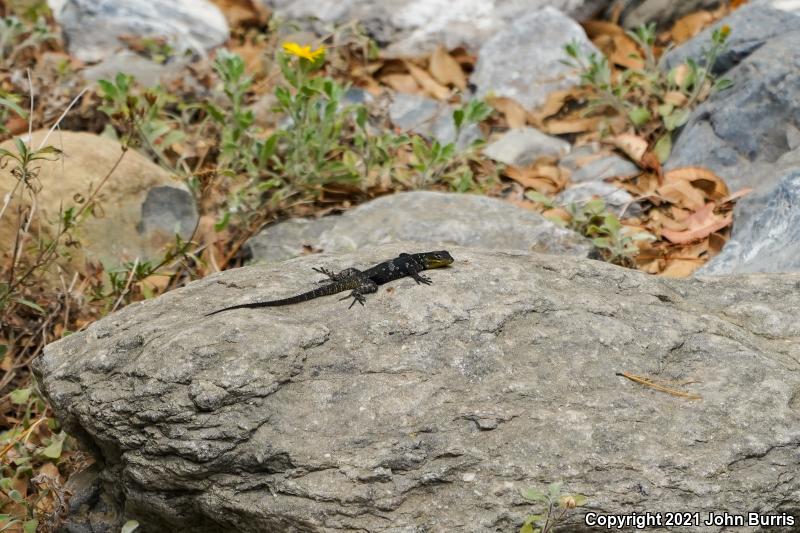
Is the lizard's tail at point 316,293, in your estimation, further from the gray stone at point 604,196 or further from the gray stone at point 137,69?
Result: the gray stone at point 137,69

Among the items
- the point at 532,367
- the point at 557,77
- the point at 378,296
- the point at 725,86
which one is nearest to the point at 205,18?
the point at 557,77

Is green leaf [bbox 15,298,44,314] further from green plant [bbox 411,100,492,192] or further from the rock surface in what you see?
green plant [bbox 411,100,492,192]

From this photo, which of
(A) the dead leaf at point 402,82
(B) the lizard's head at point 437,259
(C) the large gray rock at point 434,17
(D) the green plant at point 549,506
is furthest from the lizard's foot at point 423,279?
(C) the large gray rock at point 434,17

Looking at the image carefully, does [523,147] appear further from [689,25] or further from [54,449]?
[54,449]

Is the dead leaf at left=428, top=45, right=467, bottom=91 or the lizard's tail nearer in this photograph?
the lizard's tail

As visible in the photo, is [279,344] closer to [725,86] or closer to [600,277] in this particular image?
[600,277]

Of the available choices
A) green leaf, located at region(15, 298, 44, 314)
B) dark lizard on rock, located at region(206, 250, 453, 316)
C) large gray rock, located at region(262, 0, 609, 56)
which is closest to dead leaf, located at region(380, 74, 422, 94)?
large gray rock, located at region(262, 0, 609, 56)
